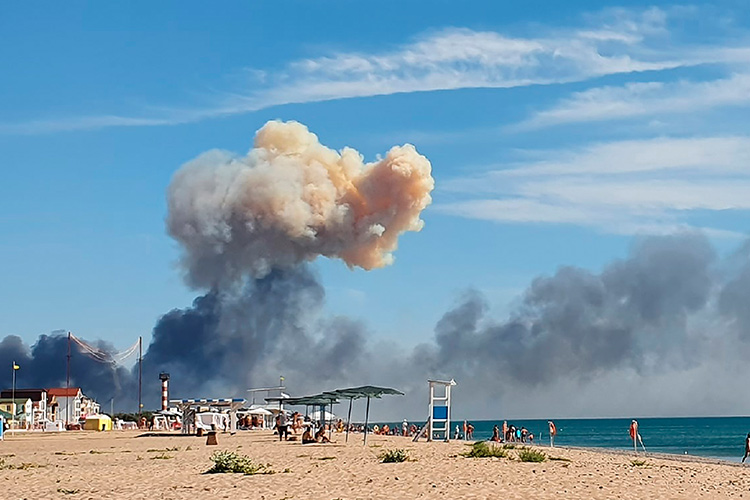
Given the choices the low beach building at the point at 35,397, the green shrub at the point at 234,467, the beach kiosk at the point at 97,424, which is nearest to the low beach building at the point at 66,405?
the low beach building at the point at 35,397

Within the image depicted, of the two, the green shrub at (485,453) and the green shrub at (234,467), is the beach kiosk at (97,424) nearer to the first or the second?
the green shrub at (485,453)

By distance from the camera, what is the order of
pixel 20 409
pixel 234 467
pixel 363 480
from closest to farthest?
pixel 363 480
pixel 234 467
pixel 20 409

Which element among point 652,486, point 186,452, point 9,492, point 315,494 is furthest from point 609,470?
point 186,452

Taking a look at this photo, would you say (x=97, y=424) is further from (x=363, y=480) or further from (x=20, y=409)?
(x=363, y=480)

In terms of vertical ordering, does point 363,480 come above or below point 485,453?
above

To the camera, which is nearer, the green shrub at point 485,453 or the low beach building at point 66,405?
the green shrub at point 485,453

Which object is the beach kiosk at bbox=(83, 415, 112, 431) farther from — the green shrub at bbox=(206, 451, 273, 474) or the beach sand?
the green shrub at bbox=(206, 451, 273, 474)

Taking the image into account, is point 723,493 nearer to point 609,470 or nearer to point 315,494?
point 609,470

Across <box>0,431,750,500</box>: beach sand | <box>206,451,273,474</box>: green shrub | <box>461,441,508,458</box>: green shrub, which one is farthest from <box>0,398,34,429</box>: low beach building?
<box>206,451,273,474</box>: green shrub

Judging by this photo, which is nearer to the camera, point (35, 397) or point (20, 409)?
point (20, 409)

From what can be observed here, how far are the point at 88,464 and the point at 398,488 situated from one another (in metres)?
12.8

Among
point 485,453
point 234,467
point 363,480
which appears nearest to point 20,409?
point 485,453

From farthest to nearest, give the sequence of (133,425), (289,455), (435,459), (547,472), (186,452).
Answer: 1. (133,425)
2. (186,452)
3. (289,455)
4. (435,459)
5. (547,472)

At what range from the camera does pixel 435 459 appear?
27203 millimetres
